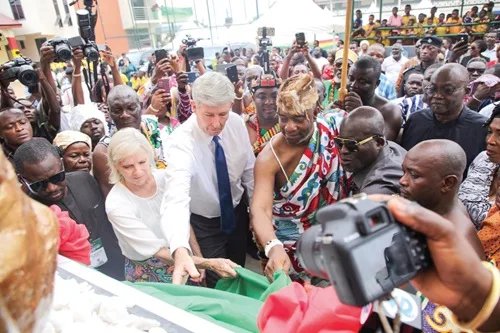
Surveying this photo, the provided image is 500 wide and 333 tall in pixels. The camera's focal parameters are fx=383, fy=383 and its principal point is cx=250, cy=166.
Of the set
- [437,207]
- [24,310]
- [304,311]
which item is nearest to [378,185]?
[437,207]

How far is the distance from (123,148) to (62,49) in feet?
6.65

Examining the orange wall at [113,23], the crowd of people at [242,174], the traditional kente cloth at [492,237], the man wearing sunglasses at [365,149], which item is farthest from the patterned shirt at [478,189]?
the orange wall at [113,23]

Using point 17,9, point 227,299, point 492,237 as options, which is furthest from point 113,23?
point 492,237

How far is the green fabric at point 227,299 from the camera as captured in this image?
1.21 m

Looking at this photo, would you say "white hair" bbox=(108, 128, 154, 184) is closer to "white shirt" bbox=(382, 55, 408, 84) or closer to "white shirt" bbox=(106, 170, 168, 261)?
"white shirt" bbox=(106, 170, 168, 261)

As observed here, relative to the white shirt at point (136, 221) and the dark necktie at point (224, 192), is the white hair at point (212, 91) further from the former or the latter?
the white shirt at point (136, 221)

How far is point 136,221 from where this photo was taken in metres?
2.06

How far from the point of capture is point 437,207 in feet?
4.96

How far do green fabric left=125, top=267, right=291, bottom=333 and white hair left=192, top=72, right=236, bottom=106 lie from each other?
3.24 feet

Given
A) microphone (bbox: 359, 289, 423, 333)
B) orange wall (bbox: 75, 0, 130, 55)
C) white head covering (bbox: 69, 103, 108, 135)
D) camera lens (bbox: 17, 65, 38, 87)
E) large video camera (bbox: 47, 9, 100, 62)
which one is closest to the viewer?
microphone (bbox: 359, 289, 423, 333)

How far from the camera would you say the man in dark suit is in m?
2.03

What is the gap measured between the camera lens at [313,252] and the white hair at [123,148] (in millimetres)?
1606

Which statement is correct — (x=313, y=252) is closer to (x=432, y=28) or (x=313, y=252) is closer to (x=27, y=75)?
(x=27, y=75)

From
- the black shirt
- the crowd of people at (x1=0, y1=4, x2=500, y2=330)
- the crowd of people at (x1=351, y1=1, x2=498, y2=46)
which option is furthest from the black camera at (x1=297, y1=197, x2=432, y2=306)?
the crowd of people at (x1=351, y1=1, x2=498, y2=46)
